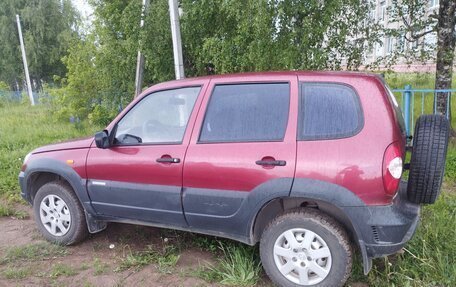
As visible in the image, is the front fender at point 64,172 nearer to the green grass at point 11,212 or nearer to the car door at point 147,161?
the car door at point 147,161

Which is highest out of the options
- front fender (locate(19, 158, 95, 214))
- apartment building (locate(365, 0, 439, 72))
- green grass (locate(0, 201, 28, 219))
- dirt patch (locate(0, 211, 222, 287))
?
apartment building (locate(365, 0, 439, 72))

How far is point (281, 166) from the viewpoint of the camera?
2.80 meters

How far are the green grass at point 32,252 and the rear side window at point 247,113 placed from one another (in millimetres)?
1987

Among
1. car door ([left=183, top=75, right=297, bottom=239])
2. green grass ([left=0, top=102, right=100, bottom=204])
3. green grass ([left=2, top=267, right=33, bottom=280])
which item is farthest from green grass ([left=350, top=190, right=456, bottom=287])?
green grass ([left=0, top=102, right=100, bottom=204])

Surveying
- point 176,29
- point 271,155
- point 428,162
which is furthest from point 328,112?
point 176,29

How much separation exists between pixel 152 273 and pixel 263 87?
1.86 meters

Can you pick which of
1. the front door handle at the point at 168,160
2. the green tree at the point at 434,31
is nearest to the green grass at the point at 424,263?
the front door handle at the point at 168,160

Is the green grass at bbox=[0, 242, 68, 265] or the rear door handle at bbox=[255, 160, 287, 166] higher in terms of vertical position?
the rear door handle at bbox=[255, 160, 287, 166]

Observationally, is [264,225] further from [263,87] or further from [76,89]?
[76,89]

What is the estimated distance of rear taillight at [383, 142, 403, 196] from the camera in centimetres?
257

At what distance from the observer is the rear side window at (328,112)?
2718 millimetres

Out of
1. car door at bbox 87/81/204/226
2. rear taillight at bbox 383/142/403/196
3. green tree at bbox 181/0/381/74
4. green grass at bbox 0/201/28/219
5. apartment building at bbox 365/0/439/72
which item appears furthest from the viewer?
apartment building at bbox 365/0/439/72

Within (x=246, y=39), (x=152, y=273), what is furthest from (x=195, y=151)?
(x=246, y=39)

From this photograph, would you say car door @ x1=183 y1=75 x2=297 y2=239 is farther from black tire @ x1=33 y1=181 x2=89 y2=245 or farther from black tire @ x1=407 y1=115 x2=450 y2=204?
black tire @ x1=33 y1=181 x2=89 y2=245
